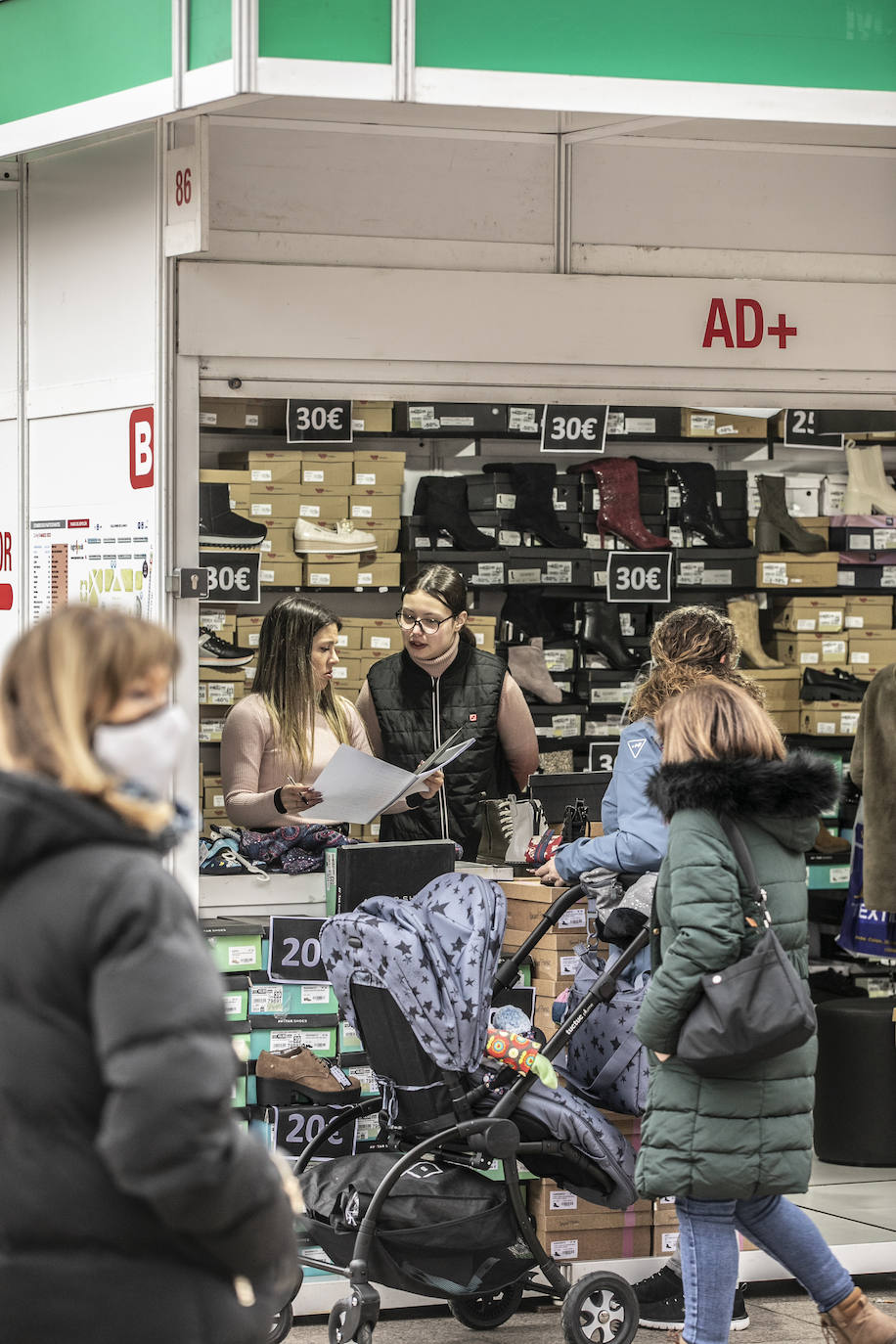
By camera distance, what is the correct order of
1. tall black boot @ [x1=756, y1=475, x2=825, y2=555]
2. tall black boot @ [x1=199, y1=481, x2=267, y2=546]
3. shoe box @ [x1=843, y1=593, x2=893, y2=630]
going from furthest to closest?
shoe box @ [x1=843, y1=593, x2=893, y2=630]
tall black boot @ [x1=756, y1=475, x2=825, y2=555]
tall black boot @ [x1=199, y1=481, x2=267, y2=546]

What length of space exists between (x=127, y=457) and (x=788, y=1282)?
3110 millimetres

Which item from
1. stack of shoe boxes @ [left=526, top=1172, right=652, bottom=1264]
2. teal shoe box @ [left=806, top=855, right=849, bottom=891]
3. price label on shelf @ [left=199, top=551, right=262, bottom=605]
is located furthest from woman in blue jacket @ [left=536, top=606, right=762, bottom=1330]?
teal shoe box @ [left=806, top=855, right=849, bottom=891]

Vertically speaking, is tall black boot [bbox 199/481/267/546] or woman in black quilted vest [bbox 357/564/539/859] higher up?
tall black boot [bbox 199/481/267/546]

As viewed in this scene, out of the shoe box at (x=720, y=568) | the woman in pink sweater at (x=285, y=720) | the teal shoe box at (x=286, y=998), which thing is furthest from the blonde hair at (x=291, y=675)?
the shoe box at (x=720, y=568)

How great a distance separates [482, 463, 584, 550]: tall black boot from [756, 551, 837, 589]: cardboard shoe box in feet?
3.41

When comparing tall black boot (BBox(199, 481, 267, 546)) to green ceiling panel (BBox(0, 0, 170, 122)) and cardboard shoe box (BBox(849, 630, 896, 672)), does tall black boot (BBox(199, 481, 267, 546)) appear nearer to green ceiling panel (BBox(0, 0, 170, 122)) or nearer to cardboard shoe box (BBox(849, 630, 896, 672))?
green ceiling panel (BBox(0, 0, 170, 122))

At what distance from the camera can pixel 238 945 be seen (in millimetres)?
5137

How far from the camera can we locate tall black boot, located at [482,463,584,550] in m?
7.99

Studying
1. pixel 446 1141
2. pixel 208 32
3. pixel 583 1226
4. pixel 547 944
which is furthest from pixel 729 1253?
pixel 208 32

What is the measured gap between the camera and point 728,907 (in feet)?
12.4

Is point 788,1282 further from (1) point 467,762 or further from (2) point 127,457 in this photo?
(2) point 127,457

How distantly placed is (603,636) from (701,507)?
0.81m

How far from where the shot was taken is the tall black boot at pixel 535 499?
315 inches

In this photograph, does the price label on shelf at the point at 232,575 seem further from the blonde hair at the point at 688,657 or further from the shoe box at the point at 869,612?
the shoe box at the point at 869,612
